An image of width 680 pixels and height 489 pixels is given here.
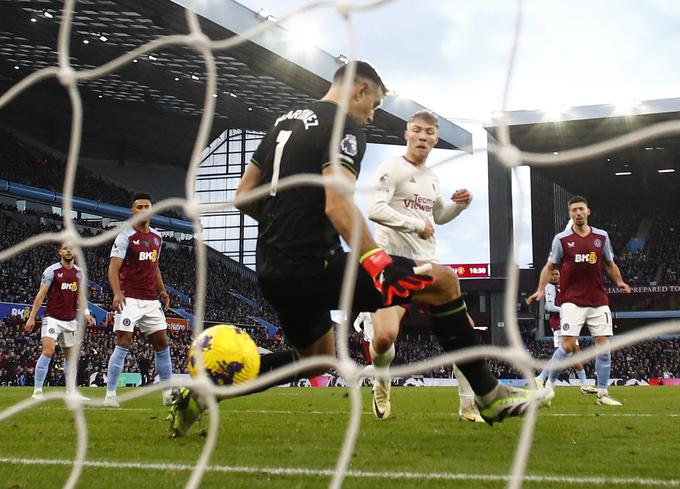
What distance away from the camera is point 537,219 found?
37.1m

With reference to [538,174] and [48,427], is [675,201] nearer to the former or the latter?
[538,174]

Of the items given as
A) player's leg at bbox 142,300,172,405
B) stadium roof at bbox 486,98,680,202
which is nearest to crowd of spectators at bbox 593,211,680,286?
stadium roof at bbox 486,98,680,202

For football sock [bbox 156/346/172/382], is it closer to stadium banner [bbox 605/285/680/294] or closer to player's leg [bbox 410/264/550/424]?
player's leg [bbox 410/264/550/424]

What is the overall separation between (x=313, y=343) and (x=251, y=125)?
32660 millimetres

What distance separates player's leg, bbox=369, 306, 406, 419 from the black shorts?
1.50m

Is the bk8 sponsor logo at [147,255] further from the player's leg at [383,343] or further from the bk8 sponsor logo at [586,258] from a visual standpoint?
the bk8 sponsor logo at [586,258]

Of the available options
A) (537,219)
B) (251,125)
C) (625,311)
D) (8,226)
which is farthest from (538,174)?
(8,226)

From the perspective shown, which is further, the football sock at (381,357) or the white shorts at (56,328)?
the white shorts at (56,328)

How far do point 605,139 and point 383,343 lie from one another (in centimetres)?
2544

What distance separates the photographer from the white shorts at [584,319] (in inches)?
288

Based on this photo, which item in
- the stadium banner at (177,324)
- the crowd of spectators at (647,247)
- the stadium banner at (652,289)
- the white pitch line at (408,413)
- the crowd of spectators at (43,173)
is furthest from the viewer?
the crowd of spectators at (647,247)

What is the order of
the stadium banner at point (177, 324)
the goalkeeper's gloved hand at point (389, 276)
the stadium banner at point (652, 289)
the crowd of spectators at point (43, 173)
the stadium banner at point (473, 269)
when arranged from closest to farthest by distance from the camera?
the goalkeeper's gloved hand at point (389, 276) < the stadium banner at point (177, 324) < the crowd of spectators at point (43, 173) < the stadium banner at point (652, 289) < the stadium banner at point (473, 269)

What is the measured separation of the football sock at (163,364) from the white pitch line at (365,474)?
3.56 metres

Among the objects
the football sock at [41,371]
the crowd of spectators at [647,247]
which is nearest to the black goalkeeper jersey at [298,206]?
the football sock at [41,371]
